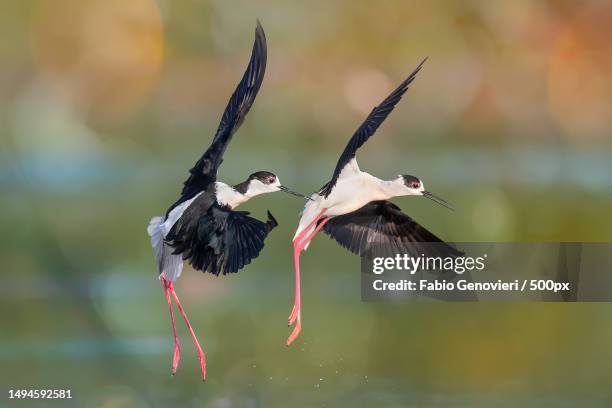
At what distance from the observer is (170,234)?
13.9 ft

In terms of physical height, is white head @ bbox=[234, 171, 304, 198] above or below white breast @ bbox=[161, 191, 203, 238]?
above

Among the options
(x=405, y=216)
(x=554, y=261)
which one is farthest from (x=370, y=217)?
(x=554, y=261)

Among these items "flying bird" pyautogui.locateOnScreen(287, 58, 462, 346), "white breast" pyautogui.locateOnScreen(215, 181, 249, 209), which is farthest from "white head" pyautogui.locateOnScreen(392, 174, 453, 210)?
"white breast" pyautogui.locateOnScreen(215, 181, 249, 209)

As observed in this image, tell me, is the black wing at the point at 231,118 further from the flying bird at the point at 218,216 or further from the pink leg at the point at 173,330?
the pink leg at the point at 173,330

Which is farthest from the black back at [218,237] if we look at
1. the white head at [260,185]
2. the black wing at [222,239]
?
the white head at [260,185]

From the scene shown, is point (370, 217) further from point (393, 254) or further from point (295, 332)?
point (295, 332)

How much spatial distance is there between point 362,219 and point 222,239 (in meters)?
0.64

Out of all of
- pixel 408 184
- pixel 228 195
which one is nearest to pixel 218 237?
pixel 228 195

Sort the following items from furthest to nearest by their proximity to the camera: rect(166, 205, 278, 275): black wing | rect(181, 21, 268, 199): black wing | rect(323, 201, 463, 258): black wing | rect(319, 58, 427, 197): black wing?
rect(323, 201, 463, 258): black wing < rect(181, 21, 268, 199): black wing < rect(166, 205, 278, 275): black wing < rect(319, 58, 427, 197): black wing

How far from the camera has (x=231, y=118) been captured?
14.1ft

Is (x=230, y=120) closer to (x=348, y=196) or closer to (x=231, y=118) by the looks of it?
(x=231, y=118)

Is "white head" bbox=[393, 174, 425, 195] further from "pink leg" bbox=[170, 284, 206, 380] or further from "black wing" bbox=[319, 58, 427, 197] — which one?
"pink leg" bbox=[170, 284, 206, 380]

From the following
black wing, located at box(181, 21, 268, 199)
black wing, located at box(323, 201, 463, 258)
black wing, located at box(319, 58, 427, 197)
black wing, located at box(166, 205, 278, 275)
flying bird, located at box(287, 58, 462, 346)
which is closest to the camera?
black wing, located at box(319, 58, 427, 197)

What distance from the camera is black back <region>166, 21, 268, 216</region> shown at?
13.9ft
